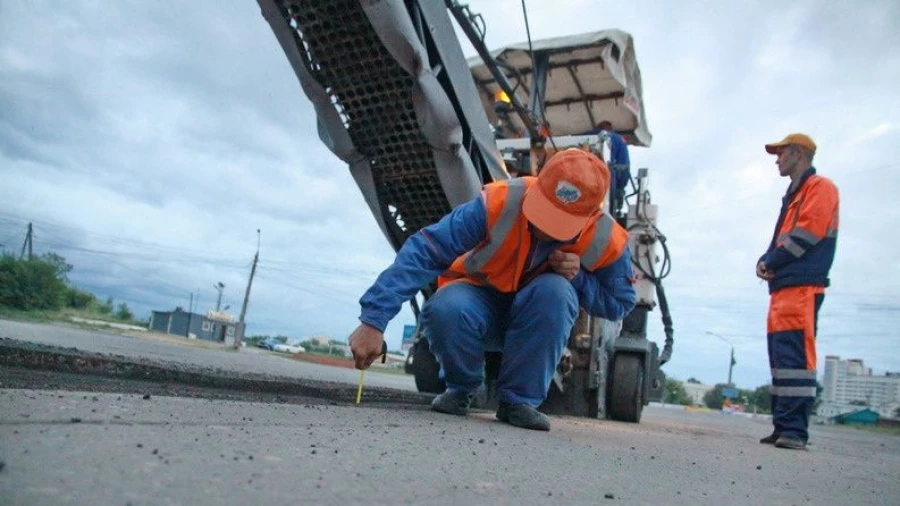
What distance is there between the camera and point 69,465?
0.90 metres

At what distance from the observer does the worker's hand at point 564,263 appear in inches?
113

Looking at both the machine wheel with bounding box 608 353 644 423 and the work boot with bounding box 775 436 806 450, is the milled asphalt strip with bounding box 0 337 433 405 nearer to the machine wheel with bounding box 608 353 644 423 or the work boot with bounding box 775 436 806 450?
the machine wheel with bounding box 608 353 644 423

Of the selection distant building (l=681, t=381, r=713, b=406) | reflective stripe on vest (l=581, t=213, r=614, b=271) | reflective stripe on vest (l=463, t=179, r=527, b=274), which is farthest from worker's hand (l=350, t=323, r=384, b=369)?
distant building (l=681, t=381, r=713, b=406)

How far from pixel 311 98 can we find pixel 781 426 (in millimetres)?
3226

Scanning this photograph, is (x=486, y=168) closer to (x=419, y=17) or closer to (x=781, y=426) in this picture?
(x=419, y=17)

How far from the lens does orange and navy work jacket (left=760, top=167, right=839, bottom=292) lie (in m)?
3.59

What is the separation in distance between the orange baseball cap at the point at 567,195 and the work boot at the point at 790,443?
190 centimetres

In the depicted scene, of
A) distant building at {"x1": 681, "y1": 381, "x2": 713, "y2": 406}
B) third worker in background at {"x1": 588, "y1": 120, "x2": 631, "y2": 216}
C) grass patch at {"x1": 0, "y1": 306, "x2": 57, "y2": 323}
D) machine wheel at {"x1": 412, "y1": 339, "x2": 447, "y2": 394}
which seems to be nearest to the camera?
machine wheel at {"x1": 412, "y1": 339, "x2": 447, "y2": 394}

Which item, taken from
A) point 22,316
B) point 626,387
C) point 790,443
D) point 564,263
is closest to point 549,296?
point 564,263

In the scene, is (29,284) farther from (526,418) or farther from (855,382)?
(855,382)

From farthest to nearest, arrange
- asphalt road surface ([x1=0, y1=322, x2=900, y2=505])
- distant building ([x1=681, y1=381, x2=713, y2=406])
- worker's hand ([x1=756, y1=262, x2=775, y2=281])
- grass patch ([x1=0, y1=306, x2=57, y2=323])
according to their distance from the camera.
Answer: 1. distant building ([x1=681, y1=381, x2=713, y2=406])
2. grass patch ([x1=0, y1=306, x2=57, y2=323])
3. worker's hand ([x1=756, y1=262, x2=775, y2=281])
4. asphalt road surface ([x1=0, y1=322, x2=900, y2=505])

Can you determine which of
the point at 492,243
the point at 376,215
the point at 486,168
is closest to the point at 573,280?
the point at 492,243

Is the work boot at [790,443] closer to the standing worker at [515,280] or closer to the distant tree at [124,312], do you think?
the standing worker at [515,280]

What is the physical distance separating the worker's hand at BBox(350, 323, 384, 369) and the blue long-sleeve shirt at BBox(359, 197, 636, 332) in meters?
0.03
